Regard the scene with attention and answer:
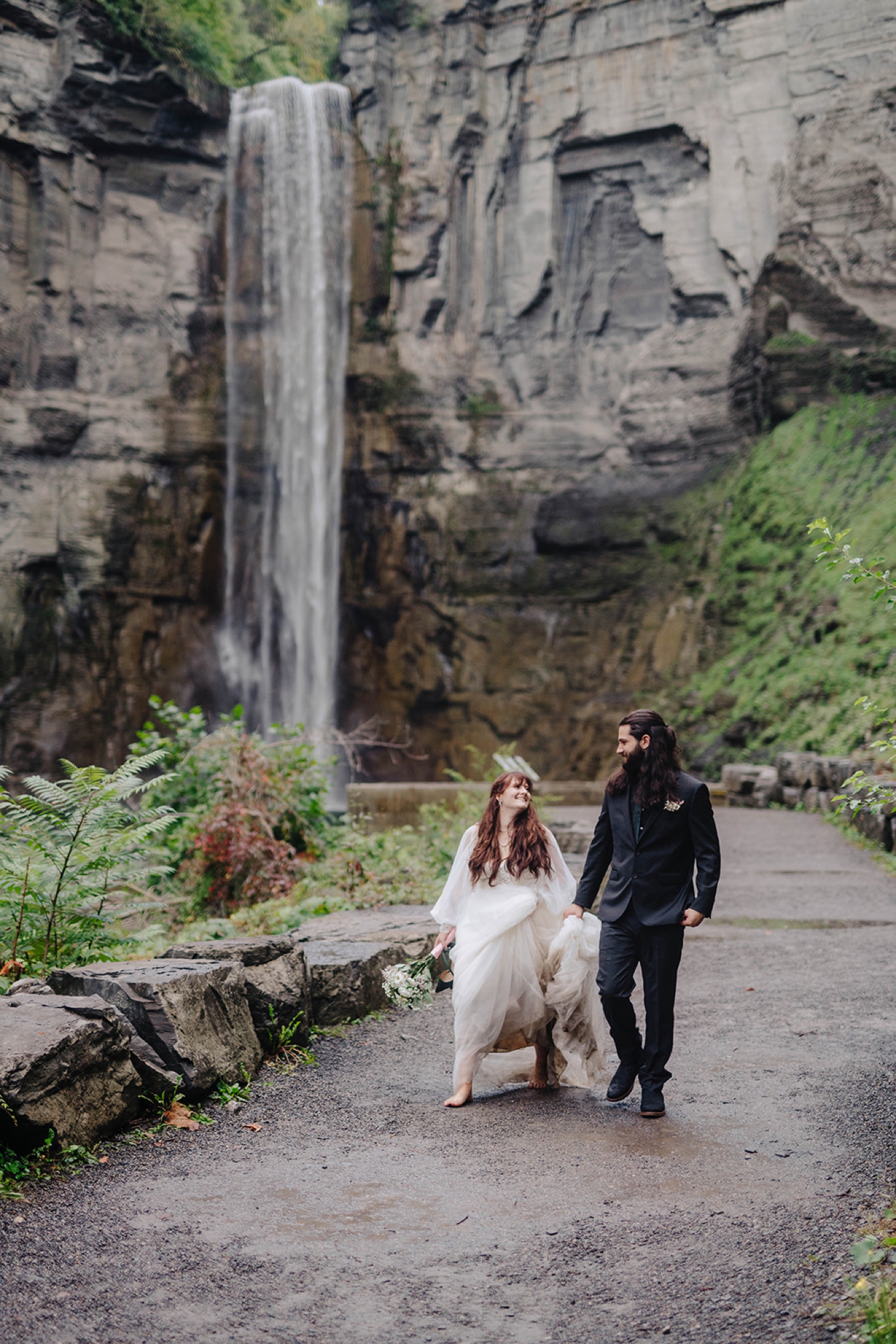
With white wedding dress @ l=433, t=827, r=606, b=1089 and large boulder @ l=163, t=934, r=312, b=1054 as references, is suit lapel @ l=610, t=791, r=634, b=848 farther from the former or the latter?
large boulder @ l=163, t=934, r=312, b=1054

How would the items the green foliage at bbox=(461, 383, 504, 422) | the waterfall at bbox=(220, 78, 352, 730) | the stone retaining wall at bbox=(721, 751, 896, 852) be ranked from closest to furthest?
the stone retaining wall at bbox=(721, 751, 896, 852) < the waterfall at bbox=(220, 78, 352, 730) < the green foliage at bbox=(461, 383, 504, 422)

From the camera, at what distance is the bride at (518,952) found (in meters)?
5.08

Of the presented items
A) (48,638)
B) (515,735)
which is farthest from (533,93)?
(48,638)

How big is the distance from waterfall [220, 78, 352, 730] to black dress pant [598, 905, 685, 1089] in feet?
72.0

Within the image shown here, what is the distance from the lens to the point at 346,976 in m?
6.55

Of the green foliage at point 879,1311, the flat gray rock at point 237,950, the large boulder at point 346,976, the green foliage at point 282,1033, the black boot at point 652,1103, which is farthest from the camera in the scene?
the large boulder at point 346,976

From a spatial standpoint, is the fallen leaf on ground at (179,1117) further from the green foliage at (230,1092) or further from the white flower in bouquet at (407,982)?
the white flower in bouquet at (407,982)

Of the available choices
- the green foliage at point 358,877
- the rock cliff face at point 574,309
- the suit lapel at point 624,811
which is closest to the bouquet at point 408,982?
the suit lapel at point 624,811

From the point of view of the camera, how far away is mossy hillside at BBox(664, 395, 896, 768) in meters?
20.0

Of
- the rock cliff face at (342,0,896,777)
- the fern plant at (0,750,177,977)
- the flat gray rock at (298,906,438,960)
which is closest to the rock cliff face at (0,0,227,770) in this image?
the rock cliff face at (342,0,896,777)

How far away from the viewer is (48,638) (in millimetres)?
24641

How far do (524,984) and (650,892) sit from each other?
709 mm

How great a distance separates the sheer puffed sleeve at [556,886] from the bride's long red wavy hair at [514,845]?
0.03 m

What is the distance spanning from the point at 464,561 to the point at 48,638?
30.6 feet
